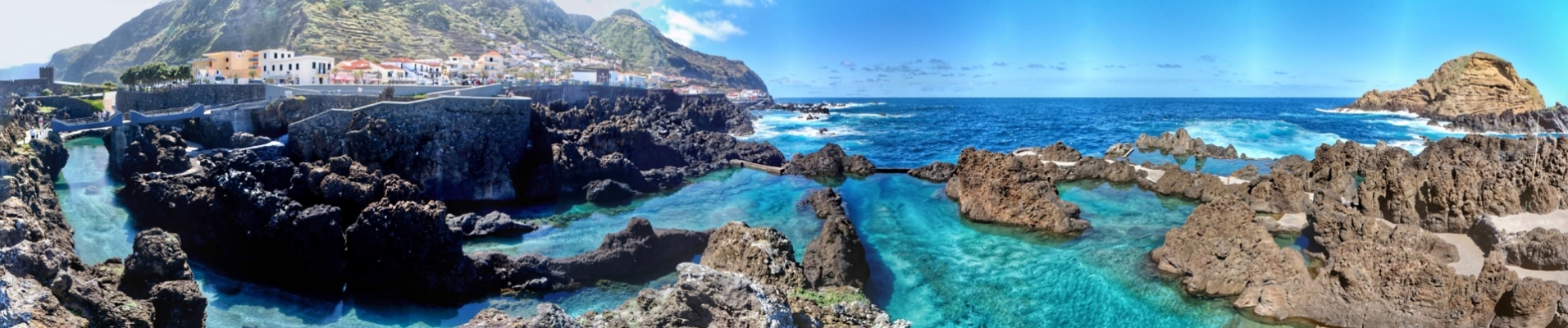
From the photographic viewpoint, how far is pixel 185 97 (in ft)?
94.8

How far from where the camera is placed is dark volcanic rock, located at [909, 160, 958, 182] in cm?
3073

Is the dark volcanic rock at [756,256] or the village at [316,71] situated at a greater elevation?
the village at [316,71]

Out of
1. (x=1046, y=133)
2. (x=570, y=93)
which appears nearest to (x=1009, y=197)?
(x=570, y=93)

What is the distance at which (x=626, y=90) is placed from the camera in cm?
5659

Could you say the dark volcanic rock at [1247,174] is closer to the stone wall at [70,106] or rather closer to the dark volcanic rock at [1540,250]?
the dark volcanic rock at [1540,250]

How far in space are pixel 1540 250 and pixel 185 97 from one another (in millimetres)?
41099

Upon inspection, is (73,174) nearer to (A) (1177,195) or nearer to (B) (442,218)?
(B) (442,218)

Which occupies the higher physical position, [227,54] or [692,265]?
[227,54]

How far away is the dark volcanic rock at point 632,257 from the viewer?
15375 millimetres

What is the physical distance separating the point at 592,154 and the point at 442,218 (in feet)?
39.6

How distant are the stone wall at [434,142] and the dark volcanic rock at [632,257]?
9.45 m

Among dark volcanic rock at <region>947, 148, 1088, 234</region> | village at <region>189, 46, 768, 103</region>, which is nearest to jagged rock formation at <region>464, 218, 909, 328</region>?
dark volcanic rock at <region>947, 148, 1088, 234</region>

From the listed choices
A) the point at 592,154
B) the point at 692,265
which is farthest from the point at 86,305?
the point at 592,154

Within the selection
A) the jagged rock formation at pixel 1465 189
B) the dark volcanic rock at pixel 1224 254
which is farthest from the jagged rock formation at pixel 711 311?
the jagged rock formation at pixel 1465 189
